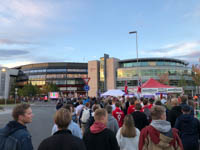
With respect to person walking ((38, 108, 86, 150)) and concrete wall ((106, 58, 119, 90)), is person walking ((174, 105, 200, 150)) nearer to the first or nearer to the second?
person walking ((38, 108, 86, 150))

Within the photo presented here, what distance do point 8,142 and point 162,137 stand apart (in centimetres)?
221

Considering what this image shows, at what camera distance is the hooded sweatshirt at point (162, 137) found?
2.85 metres

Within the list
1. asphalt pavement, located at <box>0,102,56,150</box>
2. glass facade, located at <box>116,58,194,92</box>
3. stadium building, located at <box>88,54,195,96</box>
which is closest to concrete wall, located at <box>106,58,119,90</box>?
stadium building, located at <box>88,54,195,96</box>

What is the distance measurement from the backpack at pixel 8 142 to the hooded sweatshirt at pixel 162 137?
6.51 ft

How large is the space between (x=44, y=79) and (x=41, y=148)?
347 ft

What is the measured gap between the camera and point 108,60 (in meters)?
81.2

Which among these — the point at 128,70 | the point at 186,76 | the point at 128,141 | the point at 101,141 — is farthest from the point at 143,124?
the point at 186,76

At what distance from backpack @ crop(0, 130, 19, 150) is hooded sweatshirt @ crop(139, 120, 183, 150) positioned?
1.99 metres

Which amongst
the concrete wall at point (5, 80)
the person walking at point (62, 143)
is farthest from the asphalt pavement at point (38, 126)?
the concrete wall at point (5, 80)

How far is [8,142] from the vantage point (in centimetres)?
241

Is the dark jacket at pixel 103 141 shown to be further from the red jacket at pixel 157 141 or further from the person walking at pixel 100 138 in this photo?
the red jacket at pixel 157 141

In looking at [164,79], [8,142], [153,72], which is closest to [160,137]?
[8,142]

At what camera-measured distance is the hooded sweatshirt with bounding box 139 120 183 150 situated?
285 centimetres

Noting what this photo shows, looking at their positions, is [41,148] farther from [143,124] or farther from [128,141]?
[143,124]
